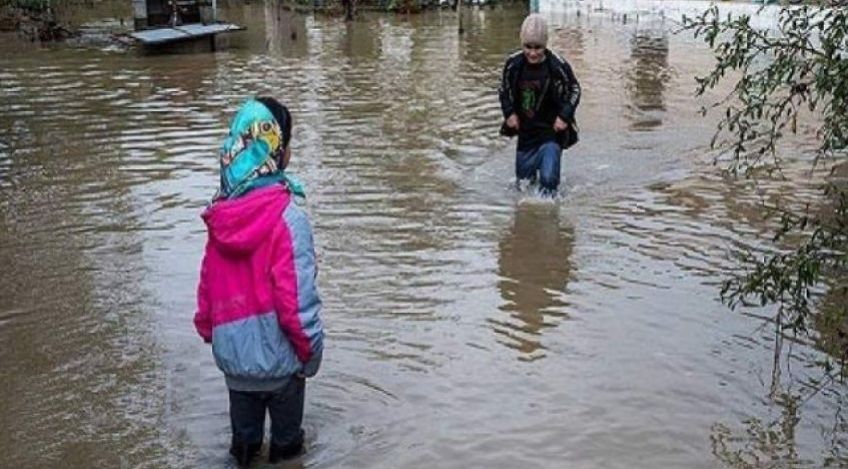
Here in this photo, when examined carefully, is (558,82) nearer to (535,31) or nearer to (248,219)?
(535,31)

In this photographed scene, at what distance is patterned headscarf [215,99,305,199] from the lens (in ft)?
13.3

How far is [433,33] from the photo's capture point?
29109mm

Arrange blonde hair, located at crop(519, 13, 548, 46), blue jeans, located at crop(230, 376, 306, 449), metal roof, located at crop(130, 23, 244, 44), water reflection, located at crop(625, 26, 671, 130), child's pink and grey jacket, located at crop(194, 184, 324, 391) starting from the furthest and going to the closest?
metal roof, located at crop(130, 23, 244, 44), water reflection, located at crop(625, 26, 671, 130), blonde hair, located at crop(519, 13, 548, 46), blue jeans, located at crop(230, 376, 306, 449), child's pink and grey jacket, located at crop(194, 184, 324, 391)

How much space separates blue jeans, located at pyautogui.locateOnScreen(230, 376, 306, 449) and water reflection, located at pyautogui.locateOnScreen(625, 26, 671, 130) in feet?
32.1

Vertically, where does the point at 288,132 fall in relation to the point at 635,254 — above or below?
above

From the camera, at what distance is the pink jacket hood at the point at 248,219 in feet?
13.2

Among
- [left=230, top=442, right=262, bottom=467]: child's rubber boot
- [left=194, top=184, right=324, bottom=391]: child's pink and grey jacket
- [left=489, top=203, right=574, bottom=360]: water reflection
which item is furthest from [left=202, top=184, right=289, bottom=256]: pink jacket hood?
[left=489, top=203, right=574, bottom=360]: water reflection

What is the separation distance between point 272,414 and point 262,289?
2.04 ft

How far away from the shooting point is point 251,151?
407 cm

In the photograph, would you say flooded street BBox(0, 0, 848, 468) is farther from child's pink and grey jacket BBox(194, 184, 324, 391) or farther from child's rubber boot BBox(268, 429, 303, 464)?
child's pink and grey jacket BBox(194, 184, 324, 391)

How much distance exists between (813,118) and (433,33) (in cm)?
1626

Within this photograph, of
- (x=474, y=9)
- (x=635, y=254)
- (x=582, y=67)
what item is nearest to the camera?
(x=635, y=254)

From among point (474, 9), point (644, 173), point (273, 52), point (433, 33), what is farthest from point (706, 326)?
point (474, 9)

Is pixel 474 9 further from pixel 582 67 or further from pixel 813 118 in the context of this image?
pixel 813 118
